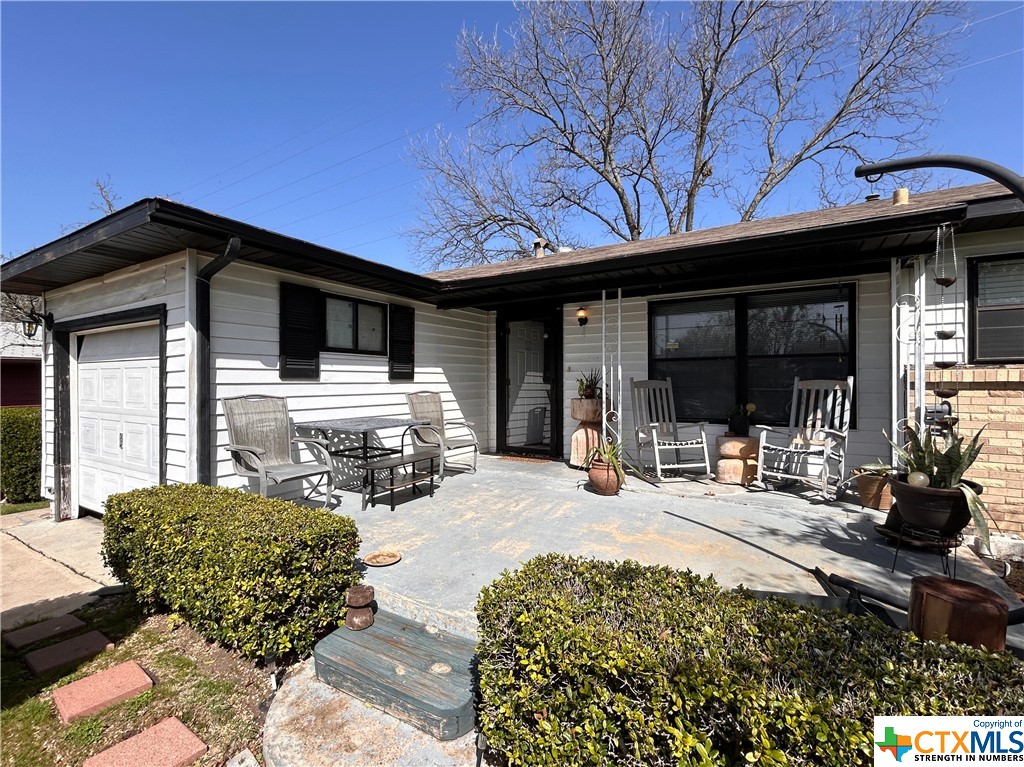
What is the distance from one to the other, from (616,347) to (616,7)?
34.9 ft

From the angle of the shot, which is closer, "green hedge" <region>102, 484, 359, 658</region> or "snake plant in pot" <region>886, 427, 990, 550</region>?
"green hedge" <region>102, 484, 359, 658</region>

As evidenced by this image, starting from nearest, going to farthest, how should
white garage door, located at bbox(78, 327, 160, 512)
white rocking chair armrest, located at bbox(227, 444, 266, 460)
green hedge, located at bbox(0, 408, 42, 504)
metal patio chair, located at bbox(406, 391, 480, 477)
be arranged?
white rocking chair armrest, located at bbox(227, 444, 266, 460) < white garage door, located at bbox(78, 327, 160, 512) < metal patio chair, located at bbox(406, 391, 480, 477) < green hedge, located at bbox(0, 408, 42, 504)

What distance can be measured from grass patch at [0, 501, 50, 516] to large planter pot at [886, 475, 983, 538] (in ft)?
32.0

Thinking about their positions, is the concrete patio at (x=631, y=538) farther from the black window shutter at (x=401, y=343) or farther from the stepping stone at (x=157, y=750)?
the black window shutter at (x=401, y=343)

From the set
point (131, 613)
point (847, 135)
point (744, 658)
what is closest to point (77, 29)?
point (131, 613)

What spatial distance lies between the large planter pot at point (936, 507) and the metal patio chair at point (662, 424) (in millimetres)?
2454

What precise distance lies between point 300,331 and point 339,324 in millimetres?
563

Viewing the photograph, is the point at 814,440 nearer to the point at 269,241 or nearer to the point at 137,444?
the point at 269,241

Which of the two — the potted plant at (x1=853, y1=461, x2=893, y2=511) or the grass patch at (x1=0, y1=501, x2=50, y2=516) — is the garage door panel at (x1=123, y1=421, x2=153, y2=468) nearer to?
the grass patch at (x1=0, y1=501, x2=50, y2=516)

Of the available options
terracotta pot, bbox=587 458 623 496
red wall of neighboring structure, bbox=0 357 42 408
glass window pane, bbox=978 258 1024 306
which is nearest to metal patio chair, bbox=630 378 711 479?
terracotta pot, bbox=587 458 623 496

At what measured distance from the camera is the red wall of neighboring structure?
11.7 metres

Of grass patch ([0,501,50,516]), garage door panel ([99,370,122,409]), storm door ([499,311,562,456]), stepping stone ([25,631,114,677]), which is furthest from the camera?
storm door ([499,311,562,456])

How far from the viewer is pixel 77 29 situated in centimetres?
486

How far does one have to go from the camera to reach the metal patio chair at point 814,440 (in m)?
4.34
